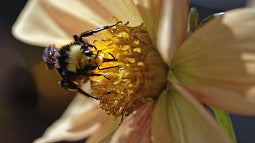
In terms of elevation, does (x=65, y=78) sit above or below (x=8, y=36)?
below

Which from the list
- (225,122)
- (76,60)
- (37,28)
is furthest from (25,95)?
(225,122)

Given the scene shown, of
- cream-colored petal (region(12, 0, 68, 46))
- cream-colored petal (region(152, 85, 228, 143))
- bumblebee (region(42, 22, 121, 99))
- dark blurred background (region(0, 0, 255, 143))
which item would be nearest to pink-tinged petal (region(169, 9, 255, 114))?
cream-colored petal (region(152, 85, 228, 143))

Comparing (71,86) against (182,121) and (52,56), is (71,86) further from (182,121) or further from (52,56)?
(182,121)

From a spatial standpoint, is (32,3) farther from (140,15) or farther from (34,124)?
(34,124)

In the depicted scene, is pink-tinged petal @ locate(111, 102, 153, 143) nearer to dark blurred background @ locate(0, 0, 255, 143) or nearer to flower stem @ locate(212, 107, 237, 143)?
flower stem @ locate(212, 107, 237, 143)

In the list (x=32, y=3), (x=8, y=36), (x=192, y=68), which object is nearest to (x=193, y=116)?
(x=192, y=68)

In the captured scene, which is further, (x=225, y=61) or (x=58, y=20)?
(x=58, y=20)
